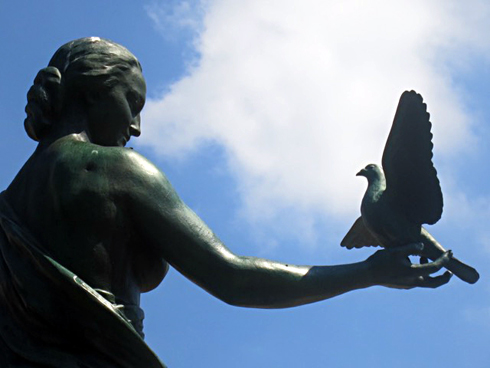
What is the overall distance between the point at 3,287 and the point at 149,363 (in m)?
0.89

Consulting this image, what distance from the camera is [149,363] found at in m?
5.85

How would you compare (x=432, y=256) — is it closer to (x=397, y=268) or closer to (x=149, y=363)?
(x=397, y=268)

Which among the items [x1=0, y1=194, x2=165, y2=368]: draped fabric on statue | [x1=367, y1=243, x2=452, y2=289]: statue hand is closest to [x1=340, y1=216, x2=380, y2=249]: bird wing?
[x1=367, y1=243, x2=452, y2=289]: statue hand

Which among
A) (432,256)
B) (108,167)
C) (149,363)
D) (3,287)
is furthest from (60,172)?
(432,256)

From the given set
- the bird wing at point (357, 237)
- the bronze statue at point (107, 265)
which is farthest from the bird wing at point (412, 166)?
the bird wing at point (357, 237)

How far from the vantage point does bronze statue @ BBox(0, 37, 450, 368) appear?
585 cm

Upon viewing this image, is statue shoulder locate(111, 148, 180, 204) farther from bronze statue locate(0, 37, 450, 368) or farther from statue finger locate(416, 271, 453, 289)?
statue finger locate(416, 271, 453, 289)

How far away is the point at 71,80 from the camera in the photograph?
6660mm

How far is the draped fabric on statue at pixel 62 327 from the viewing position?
19.1ft

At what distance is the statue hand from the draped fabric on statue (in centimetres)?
122

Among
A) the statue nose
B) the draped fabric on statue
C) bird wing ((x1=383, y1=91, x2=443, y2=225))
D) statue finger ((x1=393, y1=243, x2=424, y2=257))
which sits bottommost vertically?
the draped fabric on statue

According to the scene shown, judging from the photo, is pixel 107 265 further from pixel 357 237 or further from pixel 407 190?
pixel 357 237

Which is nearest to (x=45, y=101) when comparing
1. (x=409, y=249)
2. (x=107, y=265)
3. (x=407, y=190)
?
(x=107, y=265)

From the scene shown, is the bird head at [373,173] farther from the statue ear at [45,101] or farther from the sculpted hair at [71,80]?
the statue ear at [45,101]
